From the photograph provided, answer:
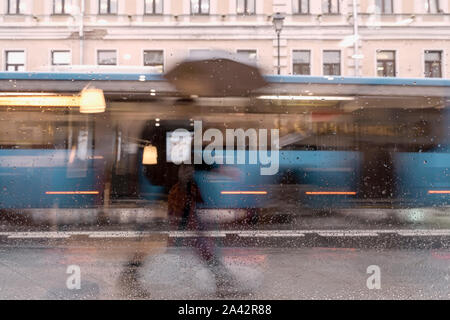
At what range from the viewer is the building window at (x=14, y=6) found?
11688mm

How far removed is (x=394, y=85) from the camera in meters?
7.17

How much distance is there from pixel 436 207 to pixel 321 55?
800cm

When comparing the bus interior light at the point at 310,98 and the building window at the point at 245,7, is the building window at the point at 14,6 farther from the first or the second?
the bus interior light at the point at 310,98

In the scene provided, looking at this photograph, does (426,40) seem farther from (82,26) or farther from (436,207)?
(82,26)

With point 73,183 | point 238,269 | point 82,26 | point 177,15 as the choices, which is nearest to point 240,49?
point 177,15

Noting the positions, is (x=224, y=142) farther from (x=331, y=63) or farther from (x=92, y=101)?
(x=331, y=63)

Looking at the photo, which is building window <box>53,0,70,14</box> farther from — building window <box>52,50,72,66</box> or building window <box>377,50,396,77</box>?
building window <box>377,50,396,77</box>

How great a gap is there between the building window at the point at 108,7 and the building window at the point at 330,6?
23.9 feet

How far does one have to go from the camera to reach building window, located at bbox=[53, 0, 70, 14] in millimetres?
12195

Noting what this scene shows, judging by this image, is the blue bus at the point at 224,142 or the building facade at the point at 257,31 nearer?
the blue bus at the point at 224,142

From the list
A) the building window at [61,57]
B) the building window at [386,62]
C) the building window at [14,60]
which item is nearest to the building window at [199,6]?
the building window at [61,57]

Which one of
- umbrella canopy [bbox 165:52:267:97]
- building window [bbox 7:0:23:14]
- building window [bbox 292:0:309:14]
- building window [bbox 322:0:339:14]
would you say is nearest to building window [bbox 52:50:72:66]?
building window [bbox 7:0:23:14]

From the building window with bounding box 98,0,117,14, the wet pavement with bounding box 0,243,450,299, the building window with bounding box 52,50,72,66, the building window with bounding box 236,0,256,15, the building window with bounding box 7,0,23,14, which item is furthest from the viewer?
the building window with bounding box 236,0,256,15

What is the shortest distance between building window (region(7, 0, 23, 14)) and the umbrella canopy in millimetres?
7758
